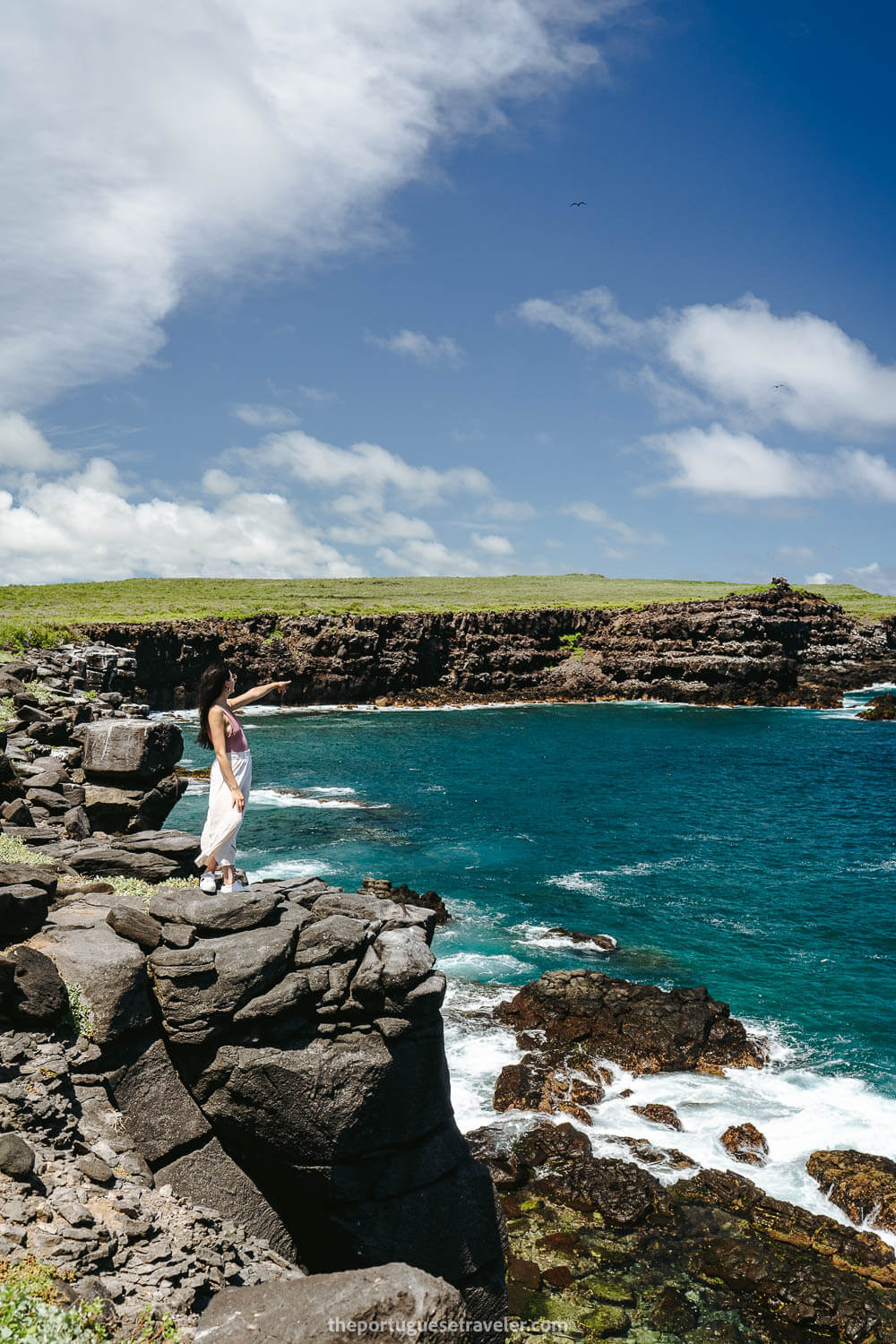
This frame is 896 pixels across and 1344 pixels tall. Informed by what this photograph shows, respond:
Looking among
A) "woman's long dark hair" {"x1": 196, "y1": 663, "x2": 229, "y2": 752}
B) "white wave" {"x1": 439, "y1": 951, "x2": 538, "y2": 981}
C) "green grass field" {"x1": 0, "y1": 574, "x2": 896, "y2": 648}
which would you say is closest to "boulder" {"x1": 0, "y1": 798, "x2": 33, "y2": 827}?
"woman's long dark hair" {"x1": 196, "y1": 663, "x2": 229, "y2": 752}

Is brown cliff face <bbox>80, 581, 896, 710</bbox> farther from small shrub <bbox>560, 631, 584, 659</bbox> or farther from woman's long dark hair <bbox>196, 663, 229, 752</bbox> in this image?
woman's long dark hair <bbox>196, 663, 229, 752</bbox>

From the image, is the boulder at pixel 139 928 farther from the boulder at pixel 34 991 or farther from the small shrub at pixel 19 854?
the small shrub at pixel 19 854

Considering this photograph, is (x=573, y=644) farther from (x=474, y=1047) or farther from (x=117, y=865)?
(x=117, y=865)

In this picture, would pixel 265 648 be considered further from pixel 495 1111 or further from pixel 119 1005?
pixel 119 1005

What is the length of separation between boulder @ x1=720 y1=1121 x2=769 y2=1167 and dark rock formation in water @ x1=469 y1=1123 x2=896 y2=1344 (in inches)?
34.7

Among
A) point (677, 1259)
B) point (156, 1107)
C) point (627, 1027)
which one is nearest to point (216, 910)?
point (156, 1107)

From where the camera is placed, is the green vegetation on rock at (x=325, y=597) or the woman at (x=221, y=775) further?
the green vegetation on rock at (x=325, y=597)

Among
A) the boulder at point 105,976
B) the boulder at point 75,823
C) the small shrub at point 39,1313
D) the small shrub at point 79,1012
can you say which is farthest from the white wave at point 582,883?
the small shrub at point 39,1313

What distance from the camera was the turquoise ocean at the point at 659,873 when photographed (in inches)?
802

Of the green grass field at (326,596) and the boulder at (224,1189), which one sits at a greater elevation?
the green grass field at (326,596)

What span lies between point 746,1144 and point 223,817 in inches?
574

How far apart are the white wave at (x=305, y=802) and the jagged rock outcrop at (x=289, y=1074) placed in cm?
3702

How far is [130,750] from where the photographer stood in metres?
20.8

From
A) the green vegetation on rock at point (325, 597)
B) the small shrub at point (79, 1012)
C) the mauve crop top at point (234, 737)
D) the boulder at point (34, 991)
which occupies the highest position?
the green vegetation on rock at point (325, 597)
